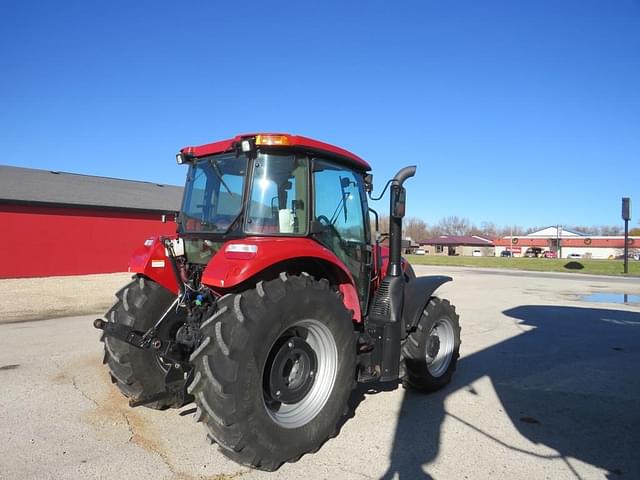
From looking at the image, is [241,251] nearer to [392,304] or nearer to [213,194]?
[213,194]

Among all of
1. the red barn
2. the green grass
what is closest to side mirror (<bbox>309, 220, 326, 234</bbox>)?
the red barn

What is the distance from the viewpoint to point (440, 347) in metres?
5.26

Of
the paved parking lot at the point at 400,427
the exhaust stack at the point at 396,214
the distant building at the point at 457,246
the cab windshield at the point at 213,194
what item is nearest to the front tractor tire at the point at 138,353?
the paved parking lot at the point at 400,427

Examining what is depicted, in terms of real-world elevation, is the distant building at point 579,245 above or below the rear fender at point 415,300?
above

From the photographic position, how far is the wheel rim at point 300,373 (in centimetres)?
347

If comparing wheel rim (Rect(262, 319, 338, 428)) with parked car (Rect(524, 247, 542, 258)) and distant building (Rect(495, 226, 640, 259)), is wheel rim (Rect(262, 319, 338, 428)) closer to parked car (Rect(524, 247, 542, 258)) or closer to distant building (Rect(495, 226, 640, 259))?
distant building (Rect(495, 226, 640, 259))

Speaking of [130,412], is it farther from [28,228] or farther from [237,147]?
[28,228]

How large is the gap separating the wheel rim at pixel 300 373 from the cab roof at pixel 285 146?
144 cm

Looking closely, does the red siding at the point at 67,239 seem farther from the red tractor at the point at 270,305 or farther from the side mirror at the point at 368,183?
the side mirror at the point at 368,183

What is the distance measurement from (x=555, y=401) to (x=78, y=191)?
21062mm

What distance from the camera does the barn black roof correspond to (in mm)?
18328

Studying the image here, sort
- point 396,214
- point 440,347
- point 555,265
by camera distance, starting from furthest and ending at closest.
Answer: point 555,265 → point 440,347 → point 396,214

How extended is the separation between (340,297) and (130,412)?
89.0 inches

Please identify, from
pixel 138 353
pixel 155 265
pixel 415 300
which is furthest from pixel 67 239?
pixel 415 300
